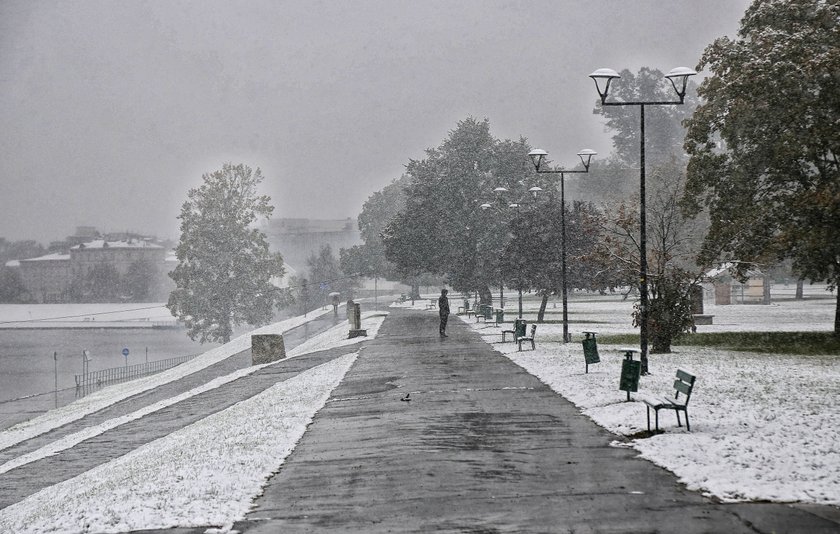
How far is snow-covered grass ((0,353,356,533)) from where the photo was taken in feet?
32.4

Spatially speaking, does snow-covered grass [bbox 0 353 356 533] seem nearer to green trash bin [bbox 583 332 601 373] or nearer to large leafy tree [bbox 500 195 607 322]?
green trash bin [bbox 583 332 601 373]

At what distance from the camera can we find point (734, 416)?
47.7 feet

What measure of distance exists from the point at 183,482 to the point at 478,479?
12.0 feet

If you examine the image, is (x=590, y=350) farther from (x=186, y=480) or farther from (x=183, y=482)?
(x=183, y=482)

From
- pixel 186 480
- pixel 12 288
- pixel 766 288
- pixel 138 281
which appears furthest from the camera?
pixel 12 288

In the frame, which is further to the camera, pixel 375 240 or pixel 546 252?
pixel 375 240

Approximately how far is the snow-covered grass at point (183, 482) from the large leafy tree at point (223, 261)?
62.6 meters

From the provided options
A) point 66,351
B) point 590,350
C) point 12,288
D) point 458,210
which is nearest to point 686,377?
point 590,350

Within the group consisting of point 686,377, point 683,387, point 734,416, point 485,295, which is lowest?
point 734,416

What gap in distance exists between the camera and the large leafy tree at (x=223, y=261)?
81.4m

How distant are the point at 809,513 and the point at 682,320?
20137mm

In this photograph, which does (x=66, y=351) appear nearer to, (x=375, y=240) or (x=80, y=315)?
(x=375, y=240)

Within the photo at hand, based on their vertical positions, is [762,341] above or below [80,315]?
above

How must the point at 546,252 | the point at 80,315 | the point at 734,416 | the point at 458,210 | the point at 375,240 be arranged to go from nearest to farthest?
the point at 734,416 → the point at 546,252 → the point at 458,210 → the point at 375,240 → the point at 80,315
